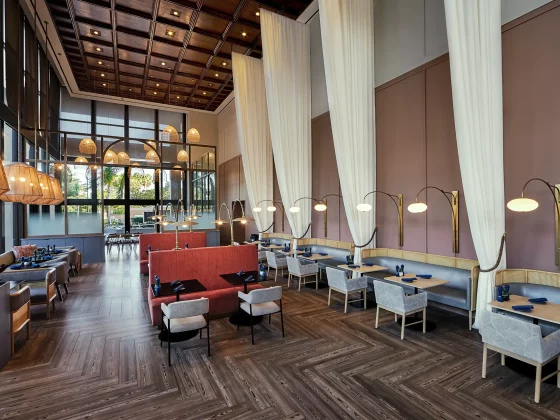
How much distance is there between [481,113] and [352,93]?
2.65 metres

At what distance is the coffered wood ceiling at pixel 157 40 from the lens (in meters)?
7.74

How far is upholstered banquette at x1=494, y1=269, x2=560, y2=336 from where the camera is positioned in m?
4.00

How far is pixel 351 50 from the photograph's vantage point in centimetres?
616

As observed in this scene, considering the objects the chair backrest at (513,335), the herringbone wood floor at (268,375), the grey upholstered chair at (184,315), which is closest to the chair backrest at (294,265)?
the herringbone wood floor at (268,375)

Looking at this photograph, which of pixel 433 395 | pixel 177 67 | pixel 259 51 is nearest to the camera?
pixel 433 395

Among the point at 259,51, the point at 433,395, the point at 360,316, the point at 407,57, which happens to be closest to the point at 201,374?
the point at 433,395

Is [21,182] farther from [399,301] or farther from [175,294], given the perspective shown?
[399,301]

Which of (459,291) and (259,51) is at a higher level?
(259,51)

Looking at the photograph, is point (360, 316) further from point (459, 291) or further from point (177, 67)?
point (177, 67)

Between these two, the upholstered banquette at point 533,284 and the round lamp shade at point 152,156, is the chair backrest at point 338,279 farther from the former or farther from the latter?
the round lamp shade at point 152,156

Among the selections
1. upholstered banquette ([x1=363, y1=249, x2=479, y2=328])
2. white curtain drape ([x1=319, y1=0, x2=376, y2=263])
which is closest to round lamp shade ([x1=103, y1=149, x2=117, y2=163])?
white curtain drape ([x1=319, y1=0, x2=376, y2=263])

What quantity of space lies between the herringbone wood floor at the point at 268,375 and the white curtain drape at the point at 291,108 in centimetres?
380

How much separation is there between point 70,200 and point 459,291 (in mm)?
11755

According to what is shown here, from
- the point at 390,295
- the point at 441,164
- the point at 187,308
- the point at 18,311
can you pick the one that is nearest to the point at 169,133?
the point at 18,311
